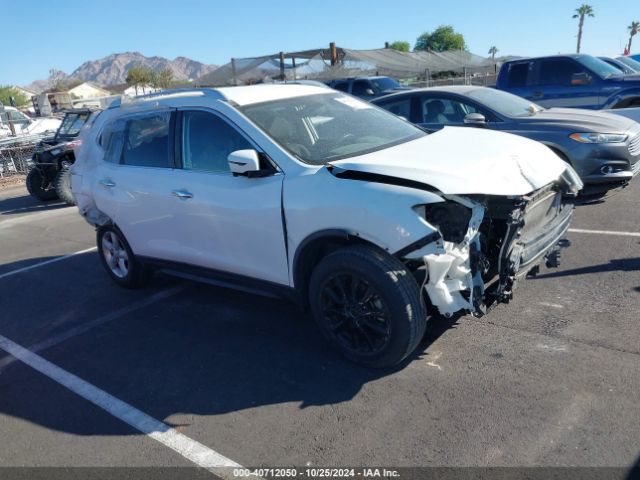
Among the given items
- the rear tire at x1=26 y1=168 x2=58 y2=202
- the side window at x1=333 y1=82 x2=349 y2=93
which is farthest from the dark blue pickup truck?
the rear tire at x1=26 y1=168 x2=58 y2=202

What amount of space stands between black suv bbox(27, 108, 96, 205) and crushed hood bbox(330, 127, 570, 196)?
985 centimetres

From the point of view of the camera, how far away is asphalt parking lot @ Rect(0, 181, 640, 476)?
2887mm

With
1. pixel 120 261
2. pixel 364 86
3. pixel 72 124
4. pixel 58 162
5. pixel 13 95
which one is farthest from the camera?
pixel 13 95

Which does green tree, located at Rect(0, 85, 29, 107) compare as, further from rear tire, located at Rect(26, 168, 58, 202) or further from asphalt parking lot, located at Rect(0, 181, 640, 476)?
asphalt parking lot, located at Rect(0, 181, 640, 476)

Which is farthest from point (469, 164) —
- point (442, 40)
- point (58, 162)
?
point (442, 40)

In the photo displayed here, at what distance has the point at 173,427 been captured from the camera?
3268 millimetres

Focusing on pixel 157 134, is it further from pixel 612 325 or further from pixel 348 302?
pixel 612 325

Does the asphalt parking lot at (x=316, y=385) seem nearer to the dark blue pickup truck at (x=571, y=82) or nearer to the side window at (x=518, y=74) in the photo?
the dark blue pickup truck at (x=571, y=82)

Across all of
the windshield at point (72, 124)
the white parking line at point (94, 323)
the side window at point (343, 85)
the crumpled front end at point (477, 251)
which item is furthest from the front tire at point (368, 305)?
the side window at point (343, 85)

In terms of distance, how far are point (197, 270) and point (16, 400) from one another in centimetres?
164

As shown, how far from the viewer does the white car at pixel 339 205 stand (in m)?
3.25

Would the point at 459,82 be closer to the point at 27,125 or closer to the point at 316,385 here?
the point at 27,125

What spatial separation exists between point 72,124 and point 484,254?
460 inches

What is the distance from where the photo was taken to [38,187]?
481 inches
